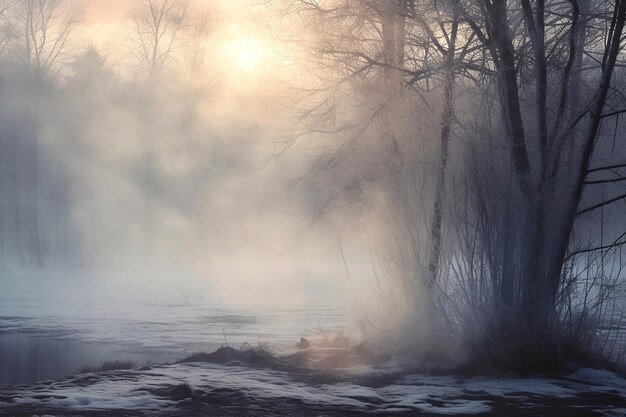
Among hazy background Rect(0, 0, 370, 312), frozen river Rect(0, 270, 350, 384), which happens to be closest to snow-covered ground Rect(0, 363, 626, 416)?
frozen river Rect(0, 270, 350, 384)

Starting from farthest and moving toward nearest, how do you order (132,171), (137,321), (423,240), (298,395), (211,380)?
(132,171) < (137,321) < (423,240) < (211,380) < (298,395)

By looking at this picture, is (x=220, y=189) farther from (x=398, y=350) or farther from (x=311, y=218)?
(x=398, y=350)

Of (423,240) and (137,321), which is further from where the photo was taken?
(137,321)

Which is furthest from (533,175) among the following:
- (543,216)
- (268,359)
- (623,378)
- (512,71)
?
(268,359)

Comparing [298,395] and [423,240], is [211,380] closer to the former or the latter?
[298,395]

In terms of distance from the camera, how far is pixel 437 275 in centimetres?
959

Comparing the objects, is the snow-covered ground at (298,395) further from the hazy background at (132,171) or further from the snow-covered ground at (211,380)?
the hazy background at (132,171)

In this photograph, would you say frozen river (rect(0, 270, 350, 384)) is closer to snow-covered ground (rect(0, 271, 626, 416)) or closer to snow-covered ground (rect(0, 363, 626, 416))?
snow-covered ground (rect(0, 271, 626, 416))

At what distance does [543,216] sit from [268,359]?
140 inches

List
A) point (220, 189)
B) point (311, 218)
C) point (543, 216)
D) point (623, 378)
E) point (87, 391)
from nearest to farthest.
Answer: point (87, 391) < point (623, 378) < point (543, 216) < point (311, 218) < point (220, 189)

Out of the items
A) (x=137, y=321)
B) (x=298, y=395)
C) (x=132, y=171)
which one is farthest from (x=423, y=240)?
(x=132, y=171)

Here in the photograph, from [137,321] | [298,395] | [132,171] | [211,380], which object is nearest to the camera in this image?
[298,395]

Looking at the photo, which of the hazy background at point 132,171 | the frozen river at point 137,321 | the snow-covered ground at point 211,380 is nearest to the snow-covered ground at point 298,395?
the snow-covered ground at point 211,380

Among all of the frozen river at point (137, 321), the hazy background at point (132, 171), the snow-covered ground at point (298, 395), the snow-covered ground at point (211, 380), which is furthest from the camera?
the hazy background at point (132, 171)
